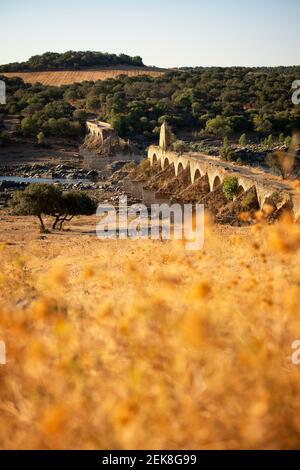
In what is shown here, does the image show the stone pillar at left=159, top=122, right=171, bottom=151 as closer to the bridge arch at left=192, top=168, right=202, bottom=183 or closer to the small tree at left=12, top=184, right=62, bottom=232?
the bridge arch at left=192, top=168, right=202, bottom=183

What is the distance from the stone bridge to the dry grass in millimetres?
12771

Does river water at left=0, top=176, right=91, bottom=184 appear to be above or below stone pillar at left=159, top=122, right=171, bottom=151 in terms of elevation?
below

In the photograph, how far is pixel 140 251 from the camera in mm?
11180

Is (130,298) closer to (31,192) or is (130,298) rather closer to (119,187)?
(31,192)

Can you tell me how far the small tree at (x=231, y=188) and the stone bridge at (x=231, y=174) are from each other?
22 cm

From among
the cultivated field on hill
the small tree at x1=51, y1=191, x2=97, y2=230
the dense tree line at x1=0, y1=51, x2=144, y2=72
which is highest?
the dense tree line at x1=0, y1=51, x2=144, y2=72

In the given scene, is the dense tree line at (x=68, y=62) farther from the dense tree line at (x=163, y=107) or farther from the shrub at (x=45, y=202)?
the shrub at (x=45, y=202)

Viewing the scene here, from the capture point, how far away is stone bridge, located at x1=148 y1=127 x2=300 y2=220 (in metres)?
18.3

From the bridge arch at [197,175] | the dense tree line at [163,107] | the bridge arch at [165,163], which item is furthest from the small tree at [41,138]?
the bridge arch at [197,175]

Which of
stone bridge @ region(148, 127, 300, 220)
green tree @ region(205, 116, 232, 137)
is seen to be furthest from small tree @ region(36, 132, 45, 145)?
green tree @ region(205, 116, 232, 137)

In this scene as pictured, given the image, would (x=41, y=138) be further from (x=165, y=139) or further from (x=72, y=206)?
(x=72, y=206)
